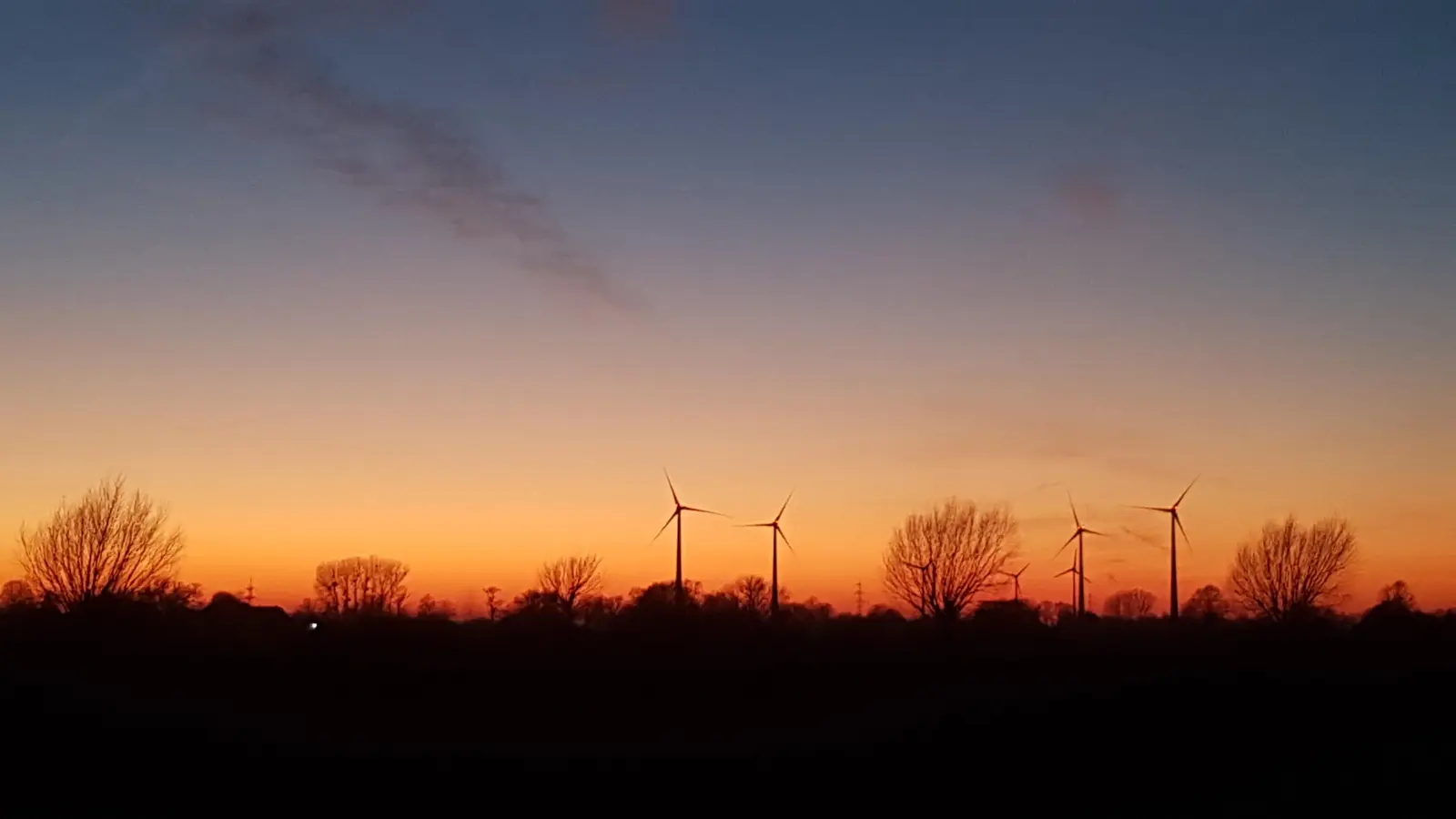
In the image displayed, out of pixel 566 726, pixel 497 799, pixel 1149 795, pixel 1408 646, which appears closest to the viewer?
pixel 497 799

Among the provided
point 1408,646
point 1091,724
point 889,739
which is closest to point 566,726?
point 889,739

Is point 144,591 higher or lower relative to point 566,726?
higher

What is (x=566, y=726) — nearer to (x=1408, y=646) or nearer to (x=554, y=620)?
(x=554, y=620)

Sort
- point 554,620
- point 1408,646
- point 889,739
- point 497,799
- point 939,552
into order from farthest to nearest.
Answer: point 939,552 → point 1408,646 → point 554,620 → point 889,739 → point 497,799

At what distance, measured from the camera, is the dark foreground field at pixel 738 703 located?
40906mm

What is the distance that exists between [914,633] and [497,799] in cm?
5843

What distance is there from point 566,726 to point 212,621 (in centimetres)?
3330

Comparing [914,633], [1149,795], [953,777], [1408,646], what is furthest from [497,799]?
[1408,646]

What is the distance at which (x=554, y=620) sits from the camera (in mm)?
73688

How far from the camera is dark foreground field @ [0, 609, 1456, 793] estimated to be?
40906mm

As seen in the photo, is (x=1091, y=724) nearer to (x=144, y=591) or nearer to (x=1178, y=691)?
(x=1178, y=691)

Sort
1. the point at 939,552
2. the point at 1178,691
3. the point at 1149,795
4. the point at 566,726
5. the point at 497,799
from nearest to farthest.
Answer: the point at 497,799, the point at 1149,795, the point at 566,726, the point at 1178,691, the point at 939,552

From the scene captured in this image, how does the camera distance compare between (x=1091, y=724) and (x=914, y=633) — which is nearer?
(x=1091, y=724)

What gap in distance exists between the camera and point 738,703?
56875mm
